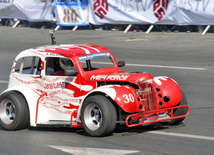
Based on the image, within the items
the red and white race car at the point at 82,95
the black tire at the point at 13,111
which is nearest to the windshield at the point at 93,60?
the red and white race car at the point at 82,95

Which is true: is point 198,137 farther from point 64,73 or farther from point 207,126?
point 64,73

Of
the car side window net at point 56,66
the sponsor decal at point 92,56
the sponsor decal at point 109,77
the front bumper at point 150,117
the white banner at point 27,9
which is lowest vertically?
the front bumper at point 150,117

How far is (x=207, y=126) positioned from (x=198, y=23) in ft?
49.7

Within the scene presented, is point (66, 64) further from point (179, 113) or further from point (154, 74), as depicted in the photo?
point (154, 74)

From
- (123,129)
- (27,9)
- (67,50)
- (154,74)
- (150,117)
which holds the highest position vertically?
(27,9)

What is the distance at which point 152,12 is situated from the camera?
82.3 feet

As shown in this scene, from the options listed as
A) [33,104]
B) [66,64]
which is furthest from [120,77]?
[33,104]

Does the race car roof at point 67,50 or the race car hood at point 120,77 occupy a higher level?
the race car roof at point 67,50

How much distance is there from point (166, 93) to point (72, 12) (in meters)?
18.5

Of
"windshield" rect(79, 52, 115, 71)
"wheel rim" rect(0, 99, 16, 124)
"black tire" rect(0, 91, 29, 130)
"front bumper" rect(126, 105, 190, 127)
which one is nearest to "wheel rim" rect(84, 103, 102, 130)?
"front bumper" rect(126, 105, 190, 127)

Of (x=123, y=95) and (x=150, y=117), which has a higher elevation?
(x=123, y=95)

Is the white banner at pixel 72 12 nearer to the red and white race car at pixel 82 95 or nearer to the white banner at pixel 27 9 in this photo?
the white banner at pixel 27 9

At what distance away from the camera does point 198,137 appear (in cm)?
859

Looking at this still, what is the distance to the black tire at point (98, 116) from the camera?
8438mm
